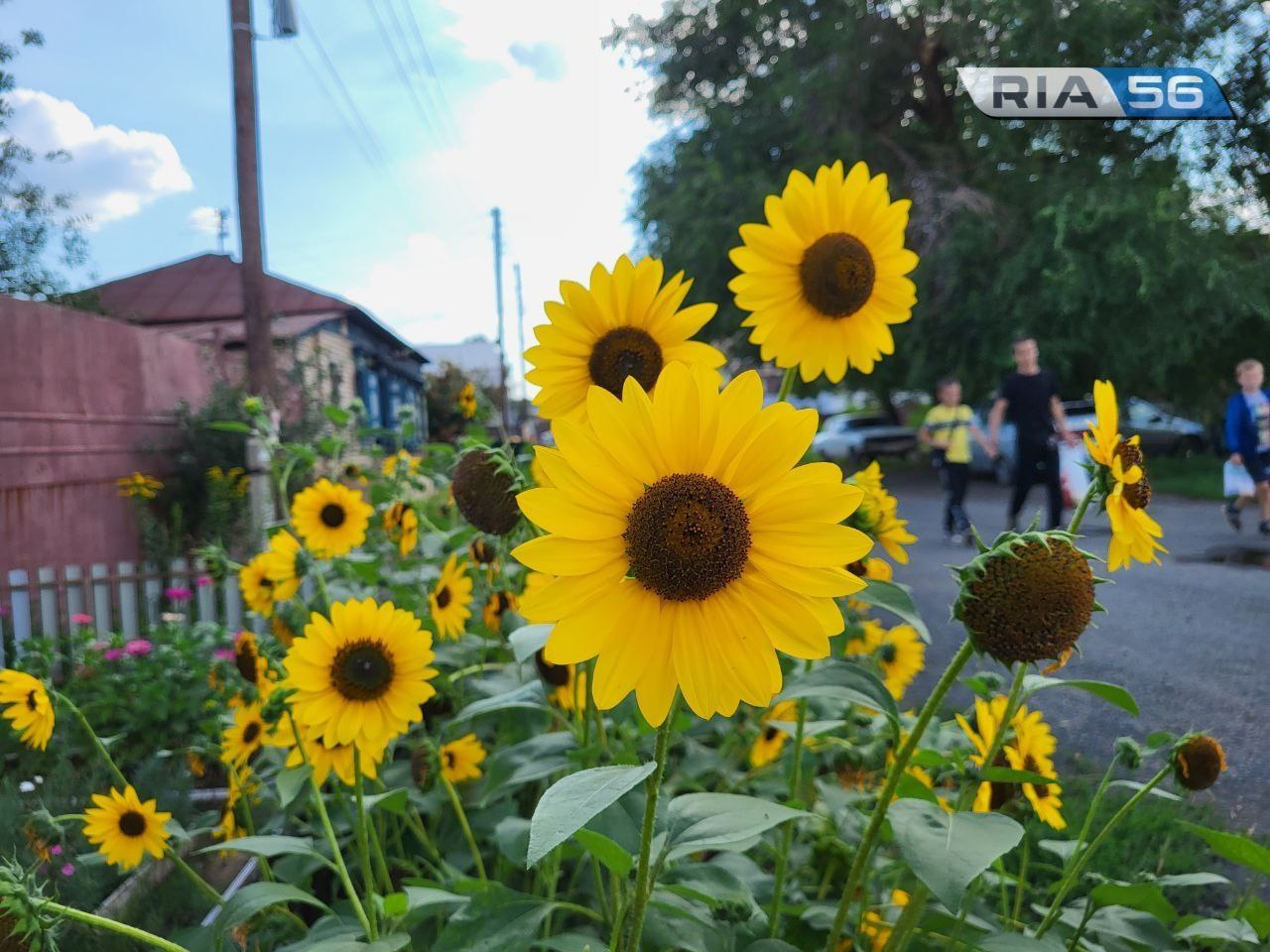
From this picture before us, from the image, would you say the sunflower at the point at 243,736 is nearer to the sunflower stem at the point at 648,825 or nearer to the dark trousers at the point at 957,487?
the sunflower stem at the point at 648,825

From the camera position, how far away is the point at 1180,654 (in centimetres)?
465

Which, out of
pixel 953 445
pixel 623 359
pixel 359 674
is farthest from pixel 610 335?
pixel 953 445

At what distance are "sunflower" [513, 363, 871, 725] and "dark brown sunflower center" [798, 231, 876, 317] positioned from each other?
581 millimetres

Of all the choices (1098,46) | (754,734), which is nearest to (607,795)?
(754,734)

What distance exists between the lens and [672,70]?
16.2 meters

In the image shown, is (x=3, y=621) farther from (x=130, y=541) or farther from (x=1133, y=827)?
(x=1133, y=827)

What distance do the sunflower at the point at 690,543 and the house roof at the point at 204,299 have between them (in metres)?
14.4

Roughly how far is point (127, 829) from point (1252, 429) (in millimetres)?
8696

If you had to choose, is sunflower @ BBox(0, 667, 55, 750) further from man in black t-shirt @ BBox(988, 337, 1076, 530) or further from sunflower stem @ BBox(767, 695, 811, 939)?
man in black t-shirt @ BBox(988, 337, 1076, 530)

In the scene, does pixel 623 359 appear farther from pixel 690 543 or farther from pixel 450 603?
pixel 450 603

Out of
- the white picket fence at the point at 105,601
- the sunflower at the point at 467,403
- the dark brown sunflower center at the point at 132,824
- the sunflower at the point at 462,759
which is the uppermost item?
the sunflower at the point at 467,403

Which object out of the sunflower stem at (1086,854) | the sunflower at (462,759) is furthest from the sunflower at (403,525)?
the sunflower stem at (1086,854)

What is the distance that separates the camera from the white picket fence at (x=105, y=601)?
4.86 meters

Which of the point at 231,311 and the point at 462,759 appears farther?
the point at 231,311
